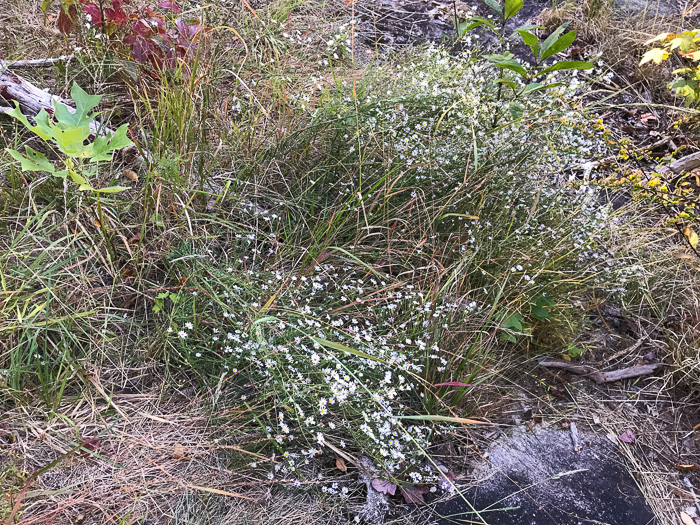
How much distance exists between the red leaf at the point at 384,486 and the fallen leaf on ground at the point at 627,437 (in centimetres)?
114

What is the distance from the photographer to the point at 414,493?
1.75m

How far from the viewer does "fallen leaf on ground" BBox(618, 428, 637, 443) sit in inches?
84.7

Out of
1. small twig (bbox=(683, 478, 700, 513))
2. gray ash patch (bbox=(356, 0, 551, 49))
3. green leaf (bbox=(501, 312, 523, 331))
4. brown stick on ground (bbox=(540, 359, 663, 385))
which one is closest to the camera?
small twig (bbox=(683, 478, 700, 513))

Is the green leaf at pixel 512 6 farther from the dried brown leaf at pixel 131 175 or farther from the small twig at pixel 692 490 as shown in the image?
the small twig at pixel 692 490

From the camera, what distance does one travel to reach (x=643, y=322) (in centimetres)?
258

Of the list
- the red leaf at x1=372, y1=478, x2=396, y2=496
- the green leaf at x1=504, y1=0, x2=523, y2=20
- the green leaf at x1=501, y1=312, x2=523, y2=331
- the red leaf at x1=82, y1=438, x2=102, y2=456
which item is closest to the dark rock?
the red leaf at x1=372, y1=478, x2=396, y2=496

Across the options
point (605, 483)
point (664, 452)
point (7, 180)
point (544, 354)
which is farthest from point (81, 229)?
point (664, 452)

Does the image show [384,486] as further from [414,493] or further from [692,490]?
[692,490]

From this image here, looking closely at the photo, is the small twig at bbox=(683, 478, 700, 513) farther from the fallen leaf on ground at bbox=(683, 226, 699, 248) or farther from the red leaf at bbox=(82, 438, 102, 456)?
the red leaf at bbox=(82, 438, 102, 456)

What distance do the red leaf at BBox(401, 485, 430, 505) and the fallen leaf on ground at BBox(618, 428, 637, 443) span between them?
101 cm

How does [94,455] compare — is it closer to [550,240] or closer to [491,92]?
[550,240]

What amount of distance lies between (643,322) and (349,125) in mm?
1894

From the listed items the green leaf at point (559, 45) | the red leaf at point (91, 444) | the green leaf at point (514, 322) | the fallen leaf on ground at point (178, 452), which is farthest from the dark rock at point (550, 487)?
the green leaf at point (559, 45)

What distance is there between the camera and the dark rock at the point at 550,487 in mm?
1804
